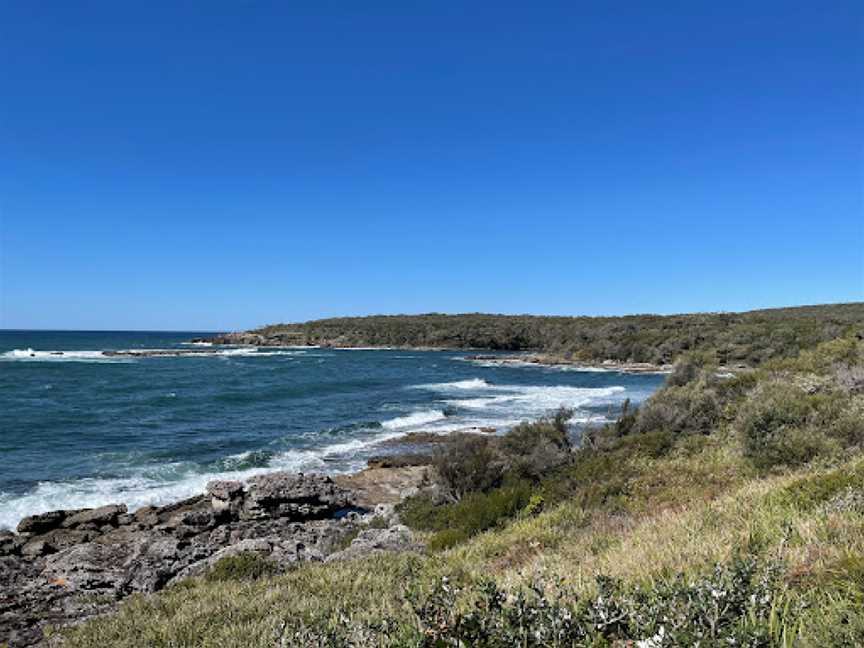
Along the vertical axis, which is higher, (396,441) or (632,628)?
(632,628)

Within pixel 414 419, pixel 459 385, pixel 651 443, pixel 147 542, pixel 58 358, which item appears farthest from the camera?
pixel 58 358

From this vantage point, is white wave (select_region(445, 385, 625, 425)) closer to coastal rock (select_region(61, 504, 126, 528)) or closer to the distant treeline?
the distant treeline

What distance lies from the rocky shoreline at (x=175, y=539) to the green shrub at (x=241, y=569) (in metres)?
0.44

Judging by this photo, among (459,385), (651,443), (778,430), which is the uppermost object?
(778,430)

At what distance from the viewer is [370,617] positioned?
471 cm

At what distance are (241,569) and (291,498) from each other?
22.6ft

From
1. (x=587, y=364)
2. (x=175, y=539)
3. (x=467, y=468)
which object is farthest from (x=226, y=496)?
(x=587, y=364)

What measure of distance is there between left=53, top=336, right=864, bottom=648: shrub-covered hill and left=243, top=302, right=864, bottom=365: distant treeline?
19.5 meters

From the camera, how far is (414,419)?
31688 mm

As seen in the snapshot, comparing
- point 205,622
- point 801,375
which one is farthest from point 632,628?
point 801,375

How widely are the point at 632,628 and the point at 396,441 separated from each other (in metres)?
22.8

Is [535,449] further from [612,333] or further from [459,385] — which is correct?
[612,333]

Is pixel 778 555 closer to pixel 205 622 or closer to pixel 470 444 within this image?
pixel 205 622

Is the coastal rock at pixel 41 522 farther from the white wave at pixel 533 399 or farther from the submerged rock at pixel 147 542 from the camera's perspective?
the white wave at pixel 533 399
